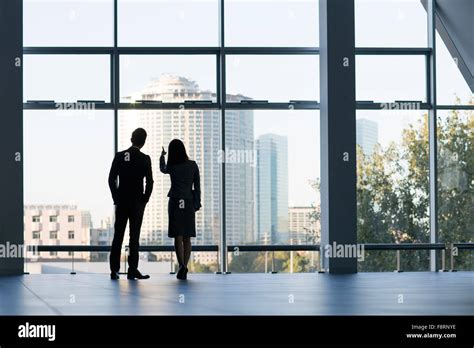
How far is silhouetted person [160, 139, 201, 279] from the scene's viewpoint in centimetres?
1145

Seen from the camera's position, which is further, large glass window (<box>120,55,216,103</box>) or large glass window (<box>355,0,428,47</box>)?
large glass window (<box>355,0,428,47</box>)

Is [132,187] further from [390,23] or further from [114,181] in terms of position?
[390,23]

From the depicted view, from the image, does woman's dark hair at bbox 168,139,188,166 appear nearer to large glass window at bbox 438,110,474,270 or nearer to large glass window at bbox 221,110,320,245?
large glass window at bbox 221,110,320,245

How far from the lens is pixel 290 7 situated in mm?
14531

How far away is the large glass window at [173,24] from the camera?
14258mm

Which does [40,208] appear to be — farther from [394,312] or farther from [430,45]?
[394,312]

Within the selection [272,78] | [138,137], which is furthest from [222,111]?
[138,137]

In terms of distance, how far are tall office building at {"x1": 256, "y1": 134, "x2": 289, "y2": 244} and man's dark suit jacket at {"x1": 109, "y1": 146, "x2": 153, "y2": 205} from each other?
126 inches

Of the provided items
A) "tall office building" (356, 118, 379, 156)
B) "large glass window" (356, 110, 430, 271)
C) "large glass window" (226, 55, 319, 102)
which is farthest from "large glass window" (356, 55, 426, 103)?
"large glass window" (226, 55, 319, 102)

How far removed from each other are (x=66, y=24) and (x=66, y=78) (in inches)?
32.5

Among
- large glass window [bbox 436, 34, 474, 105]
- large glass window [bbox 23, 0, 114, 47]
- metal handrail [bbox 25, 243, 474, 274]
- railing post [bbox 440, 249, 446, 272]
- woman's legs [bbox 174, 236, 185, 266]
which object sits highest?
large glass window [bbox 23, 0, 114, 47]

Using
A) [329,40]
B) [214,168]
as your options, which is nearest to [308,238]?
[214,168]
